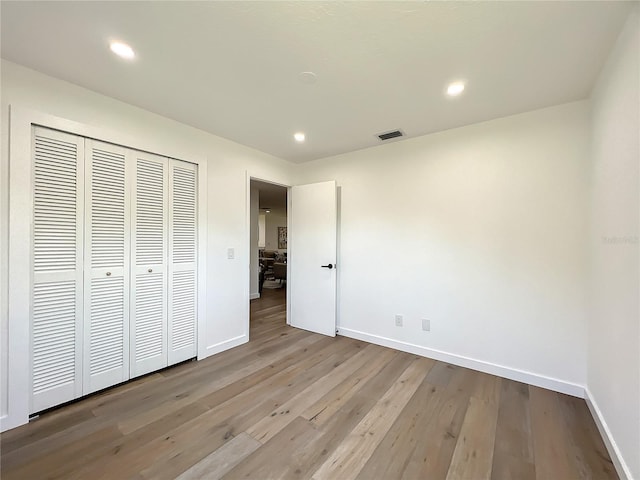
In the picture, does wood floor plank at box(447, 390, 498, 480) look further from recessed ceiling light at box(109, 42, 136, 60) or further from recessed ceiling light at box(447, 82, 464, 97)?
recessed ceiling light at box(109, 42, 136, 60)

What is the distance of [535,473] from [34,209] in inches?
142

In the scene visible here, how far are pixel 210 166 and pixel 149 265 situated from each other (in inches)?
48.2

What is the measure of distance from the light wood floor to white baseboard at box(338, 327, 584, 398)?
9 centimetres

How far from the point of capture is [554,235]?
2.28m

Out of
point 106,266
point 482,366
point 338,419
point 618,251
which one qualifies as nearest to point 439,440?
point 338,419

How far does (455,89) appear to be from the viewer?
2045 mm

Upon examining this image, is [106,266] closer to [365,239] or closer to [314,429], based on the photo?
[314,429]

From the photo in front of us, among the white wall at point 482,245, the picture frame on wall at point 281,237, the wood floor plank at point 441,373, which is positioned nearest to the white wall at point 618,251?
the white wall at point 482,245

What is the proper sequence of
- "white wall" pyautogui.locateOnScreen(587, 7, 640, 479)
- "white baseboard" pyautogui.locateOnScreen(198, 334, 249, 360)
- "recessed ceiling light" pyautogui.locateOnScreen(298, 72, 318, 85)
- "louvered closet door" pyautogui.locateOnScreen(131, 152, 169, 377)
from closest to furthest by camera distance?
"white wall" pyautogui.locateOnScreen(587, 7, 640, 479)
"recessed ceiling light" pyautogui.locateOnScreen(298, 72, 318, 85)
"louvered closet door" pyautogui.locateOnScreen(131, 152, 169, 377)
"white baseboard" pyautogui.locateOnScreen(198, 334, 249, 360)

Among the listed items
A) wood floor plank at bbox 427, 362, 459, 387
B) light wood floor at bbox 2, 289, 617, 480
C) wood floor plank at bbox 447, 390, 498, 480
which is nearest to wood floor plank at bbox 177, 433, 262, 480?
light wood floor at bbox 2, 289, 617, 480

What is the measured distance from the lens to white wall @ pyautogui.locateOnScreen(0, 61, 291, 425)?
5.89 feet

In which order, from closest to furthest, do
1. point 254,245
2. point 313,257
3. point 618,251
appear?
point 618,251 < point 313,257 < point 254,245

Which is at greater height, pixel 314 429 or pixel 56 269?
pixel 56 269

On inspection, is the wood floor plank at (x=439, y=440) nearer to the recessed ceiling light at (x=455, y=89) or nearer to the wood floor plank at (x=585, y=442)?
the wood floor plank at (x=585, y=442)
